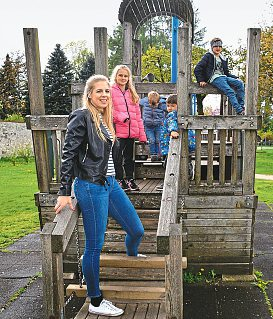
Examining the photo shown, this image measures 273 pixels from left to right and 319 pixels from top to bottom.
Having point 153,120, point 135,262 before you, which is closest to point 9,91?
point 153,120

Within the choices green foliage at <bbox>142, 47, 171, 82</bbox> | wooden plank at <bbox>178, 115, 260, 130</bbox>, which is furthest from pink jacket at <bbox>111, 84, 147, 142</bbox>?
green foliage at <bbox>142, 47, 171, 82</bbox>

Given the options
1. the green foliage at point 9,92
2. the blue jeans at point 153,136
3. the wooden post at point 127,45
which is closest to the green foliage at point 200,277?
the blue jeans at point 153,136

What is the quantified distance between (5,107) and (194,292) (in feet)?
105

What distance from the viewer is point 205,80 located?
5504 mm

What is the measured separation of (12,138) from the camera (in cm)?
2648

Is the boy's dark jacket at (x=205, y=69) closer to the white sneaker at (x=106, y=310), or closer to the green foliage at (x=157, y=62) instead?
the white sneaker at (x=106, y=310)

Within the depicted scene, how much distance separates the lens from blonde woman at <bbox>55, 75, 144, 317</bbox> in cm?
319

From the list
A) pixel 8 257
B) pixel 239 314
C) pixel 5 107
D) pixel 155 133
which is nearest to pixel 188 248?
pixel 239 314

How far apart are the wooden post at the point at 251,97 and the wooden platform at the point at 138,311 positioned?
7.03 feet

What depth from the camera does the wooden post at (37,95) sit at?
4723 millimetres

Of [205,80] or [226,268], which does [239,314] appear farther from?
[205,80]

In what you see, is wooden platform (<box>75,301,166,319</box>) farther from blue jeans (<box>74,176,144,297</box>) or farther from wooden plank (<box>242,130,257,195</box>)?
wooden plank (<box>242,130,257,195</box>)

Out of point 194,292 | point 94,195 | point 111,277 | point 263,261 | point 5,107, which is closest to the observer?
point 94,195

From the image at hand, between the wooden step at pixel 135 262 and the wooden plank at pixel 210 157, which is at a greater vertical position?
the wooden plank at pixel 210 157
